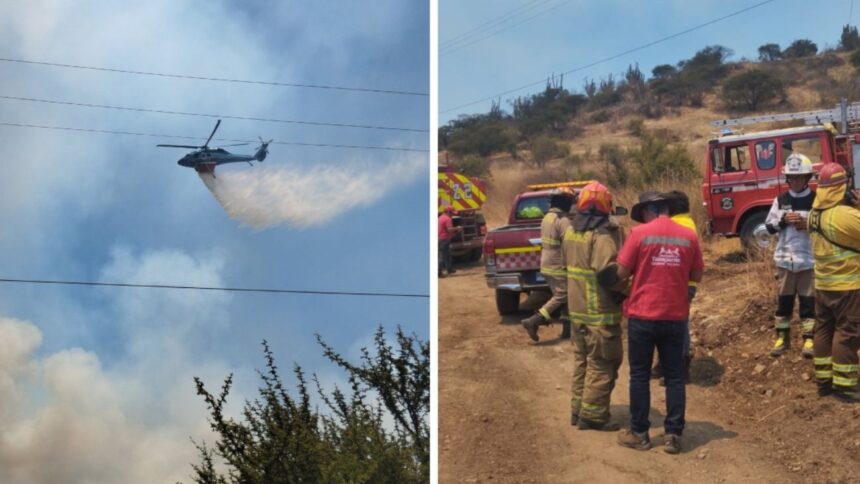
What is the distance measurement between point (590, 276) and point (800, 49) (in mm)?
28481

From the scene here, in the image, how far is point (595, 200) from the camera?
21.0 ft

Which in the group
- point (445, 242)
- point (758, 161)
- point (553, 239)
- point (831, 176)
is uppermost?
point (758, 161)

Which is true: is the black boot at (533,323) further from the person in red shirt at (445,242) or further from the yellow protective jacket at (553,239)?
the person in red shirt at (445,242)

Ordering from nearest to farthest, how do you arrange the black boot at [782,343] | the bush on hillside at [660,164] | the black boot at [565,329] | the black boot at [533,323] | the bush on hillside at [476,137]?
the black boot at [782,343] < the black boot at [533,323] < the black boot at [565,329] < the bush on hillside at [660,164] < the bush on hillside at [476,137]

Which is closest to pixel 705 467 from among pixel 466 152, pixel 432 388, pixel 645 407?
pixel 645 407

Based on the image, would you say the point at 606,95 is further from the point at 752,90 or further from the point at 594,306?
the point at 594,306

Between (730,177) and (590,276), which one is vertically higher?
(730,177)

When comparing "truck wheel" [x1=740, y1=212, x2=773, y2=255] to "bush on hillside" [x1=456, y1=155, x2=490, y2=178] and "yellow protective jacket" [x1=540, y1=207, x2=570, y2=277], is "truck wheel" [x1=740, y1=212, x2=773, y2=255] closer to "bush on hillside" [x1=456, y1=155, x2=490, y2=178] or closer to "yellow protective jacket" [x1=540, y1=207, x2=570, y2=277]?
"yellow protective jacket" [x1=540, y1=207, x2=570, y2=277]

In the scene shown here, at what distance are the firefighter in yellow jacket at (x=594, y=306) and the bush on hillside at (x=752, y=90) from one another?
23210mm

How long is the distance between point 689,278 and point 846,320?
129 centimetres

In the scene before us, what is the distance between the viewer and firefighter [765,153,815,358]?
23.8 feet

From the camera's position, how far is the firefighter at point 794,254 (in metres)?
7.25

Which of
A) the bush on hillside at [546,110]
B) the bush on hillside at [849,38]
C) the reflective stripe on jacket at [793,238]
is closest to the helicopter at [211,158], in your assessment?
the reflective stripe on jacket at [793,238]

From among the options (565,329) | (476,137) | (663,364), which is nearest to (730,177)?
(565,329)
